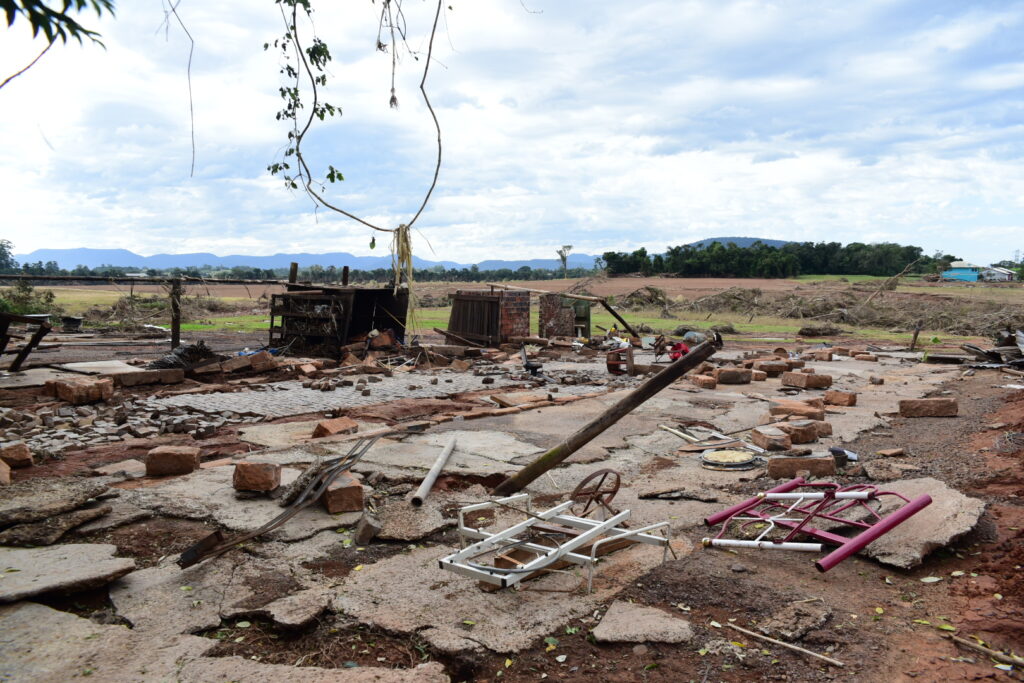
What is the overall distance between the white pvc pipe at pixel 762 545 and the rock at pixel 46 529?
3827mm

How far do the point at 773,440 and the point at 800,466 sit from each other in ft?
3.32

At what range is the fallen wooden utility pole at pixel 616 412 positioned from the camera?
3.58 m

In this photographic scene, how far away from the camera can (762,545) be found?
3963 mm

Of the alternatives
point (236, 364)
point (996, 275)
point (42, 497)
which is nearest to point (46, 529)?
point (42, 497)

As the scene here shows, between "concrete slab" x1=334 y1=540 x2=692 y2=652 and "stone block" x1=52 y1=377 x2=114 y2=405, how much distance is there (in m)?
7.37

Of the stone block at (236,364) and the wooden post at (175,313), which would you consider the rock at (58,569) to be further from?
the wooden post at (175,313)

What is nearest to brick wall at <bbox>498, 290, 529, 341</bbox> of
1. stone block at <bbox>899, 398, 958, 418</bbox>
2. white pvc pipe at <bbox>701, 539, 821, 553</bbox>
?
stone block at <bbox>899, 398, 958, 418</bbox>

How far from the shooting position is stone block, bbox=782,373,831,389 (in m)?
11.2

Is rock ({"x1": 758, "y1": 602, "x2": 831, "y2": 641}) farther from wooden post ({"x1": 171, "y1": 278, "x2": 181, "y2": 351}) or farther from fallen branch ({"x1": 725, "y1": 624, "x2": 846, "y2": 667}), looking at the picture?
wooden post ({"x1": 171, "y1": 278, "x2": 181, "y2": 351})

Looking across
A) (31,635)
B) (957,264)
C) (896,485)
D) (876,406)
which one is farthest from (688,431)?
(957,264)

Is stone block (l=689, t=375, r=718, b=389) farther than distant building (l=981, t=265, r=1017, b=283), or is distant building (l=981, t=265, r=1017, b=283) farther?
distant building (l=981, t=265, r=1017, b=283)

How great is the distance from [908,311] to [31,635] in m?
35.5

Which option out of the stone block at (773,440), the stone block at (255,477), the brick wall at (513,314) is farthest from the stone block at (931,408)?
the brick wall at (513,314)

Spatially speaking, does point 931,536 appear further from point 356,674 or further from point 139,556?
point 139,556
